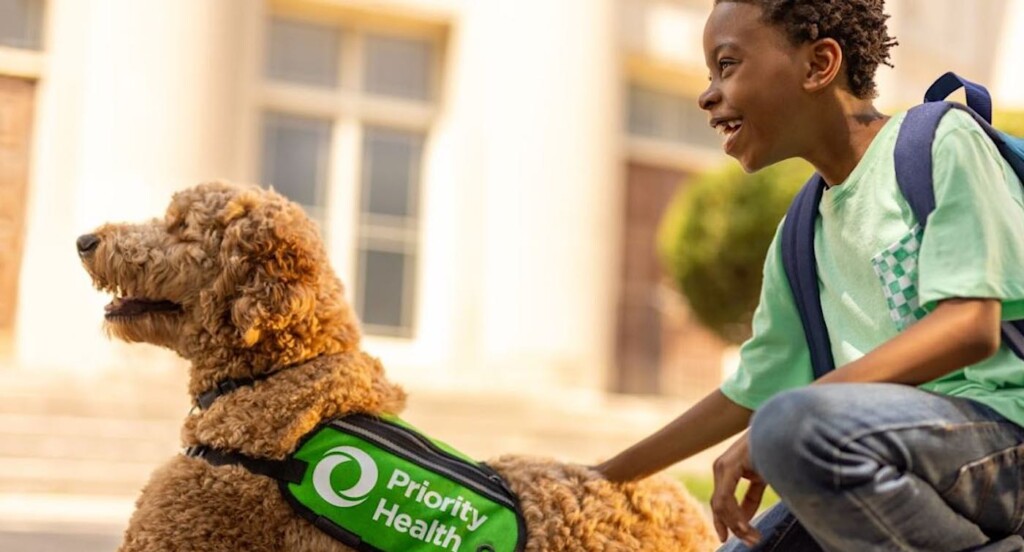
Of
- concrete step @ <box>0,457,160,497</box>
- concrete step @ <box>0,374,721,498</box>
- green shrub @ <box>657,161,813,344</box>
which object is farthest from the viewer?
green shrub @ <box>657,161,813,344</box>

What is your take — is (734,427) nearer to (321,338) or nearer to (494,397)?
(321,338)

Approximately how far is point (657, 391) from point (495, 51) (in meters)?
4.37

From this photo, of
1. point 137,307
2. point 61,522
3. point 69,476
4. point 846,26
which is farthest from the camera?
point 69,476

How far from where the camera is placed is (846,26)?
2.35 m

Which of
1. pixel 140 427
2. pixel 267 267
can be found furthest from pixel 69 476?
pixel 267 267

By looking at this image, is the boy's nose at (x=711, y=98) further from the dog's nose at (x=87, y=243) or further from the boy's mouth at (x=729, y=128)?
the dog's nose at (x=87, y=243)

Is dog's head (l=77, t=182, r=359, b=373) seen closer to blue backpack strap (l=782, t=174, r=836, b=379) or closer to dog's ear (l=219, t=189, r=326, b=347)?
dog's ear (l=219, t=189, r=326, b=347)

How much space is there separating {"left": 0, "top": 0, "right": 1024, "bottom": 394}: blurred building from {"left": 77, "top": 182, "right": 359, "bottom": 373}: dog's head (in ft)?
25.5

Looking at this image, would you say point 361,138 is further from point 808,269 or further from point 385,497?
point 808,269

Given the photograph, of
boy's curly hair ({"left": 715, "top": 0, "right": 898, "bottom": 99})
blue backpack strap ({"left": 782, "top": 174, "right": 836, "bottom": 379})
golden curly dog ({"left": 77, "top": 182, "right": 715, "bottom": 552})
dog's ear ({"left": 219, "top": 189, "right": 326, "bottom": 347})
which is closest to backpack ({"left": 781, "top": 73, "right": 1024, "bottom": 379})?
blue backpack strap ({"left": 782, "top": 174, "right": 836, "bottom": 379})

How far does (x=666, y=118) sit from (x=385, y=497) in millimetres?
12304

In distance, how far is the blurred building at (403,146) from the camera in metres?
10.7

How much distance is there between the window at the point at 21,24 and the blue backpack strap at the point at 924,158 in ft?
33.0

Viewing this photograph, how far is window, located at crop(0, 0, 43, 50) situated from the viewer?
1085cm
